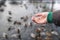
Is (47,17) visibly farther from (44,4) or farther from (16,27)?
(44,4)

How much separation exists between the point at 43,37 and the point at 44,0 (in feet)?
5.94

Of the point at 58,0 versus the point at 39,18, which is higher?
the point at 39,18

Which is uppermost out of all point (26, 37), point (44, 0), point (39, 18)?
point (39, 18)

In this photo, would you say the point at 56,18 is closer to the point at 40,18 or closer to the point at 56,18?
the point at 56,18

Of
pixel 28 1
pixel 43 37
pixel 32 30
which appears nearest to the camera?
pixel 43 37

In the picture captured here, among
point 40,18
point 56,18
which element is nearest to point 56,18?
point 56,18

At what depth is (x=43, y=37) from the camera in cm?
278

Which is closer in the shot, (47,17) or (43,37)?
(47,17)

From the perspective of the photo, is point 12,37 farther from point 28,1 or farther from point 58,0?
point 28,1

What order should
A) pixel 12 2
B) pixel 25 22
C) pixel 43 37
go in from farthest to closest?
pixel 12 2 → pixel 25 22 → pixel 43 37

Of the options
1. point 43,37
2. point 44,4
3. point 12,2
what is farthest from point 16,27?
point 12,2

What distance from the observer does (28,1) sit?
17.8 feet

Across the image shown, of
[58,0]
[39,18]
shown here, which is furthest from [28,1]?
[39,18]

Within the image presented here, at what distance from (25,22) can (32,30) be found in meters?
0.50
